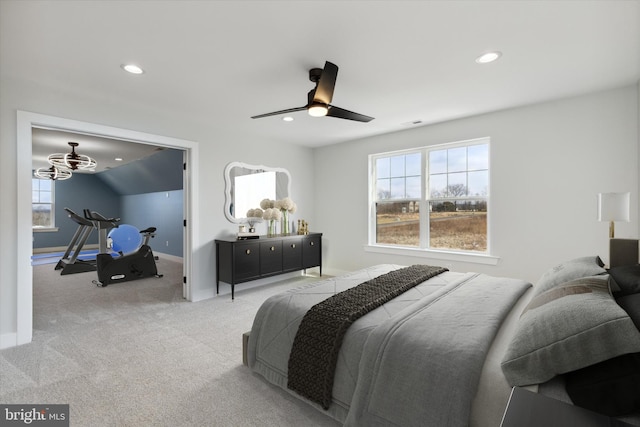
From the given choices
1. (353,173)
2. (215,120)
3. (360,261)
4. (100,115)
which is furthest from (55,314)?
(353,173)

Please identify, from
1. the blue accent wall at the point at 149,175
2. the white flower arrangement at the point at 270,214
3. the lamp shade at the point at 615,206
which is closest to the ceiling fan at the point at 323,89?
the lamp shade at the point at 615,206

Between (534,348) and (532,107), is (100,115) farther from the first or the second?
(532,107)

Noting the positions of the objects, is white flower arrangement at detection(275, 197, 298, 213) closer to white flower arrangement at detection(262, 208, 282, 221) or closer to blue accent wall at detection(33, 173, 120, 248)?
white flower arrangement at detection(262, 208, 282, 221)

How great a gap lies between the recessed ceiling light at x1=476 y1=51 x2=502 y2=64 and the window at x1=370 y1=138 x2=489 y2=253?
5.69 ft

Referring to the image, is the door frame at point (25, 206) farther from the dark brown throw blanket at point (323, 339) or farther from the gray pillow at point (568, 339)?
the gray pillow at point (568, 339)

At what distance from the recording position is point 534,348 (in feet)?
4.17

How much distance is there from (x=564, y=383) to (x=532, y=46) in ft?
7.82

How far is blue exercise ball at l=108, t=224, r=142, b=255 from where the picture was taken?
23.9 feet

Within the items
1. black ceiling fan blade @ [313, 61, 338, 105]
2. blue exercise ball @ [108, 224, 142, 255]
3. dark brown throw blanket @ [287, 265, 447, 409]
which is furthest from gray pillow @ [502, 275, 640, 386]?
blue exercise ball @ [108, 224, 142, 255]

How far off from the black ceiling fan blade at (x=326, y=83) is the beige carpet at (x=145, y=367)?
2261mm

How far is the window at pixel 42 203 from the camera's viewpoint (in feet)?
29.3

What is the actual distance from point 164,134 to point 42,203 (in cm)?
791

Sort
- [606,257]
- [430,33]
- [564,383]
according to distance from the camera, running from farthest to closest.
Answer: [606,257]
[430,33]
[564,383]

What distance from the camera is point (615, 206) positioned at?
244 cm
